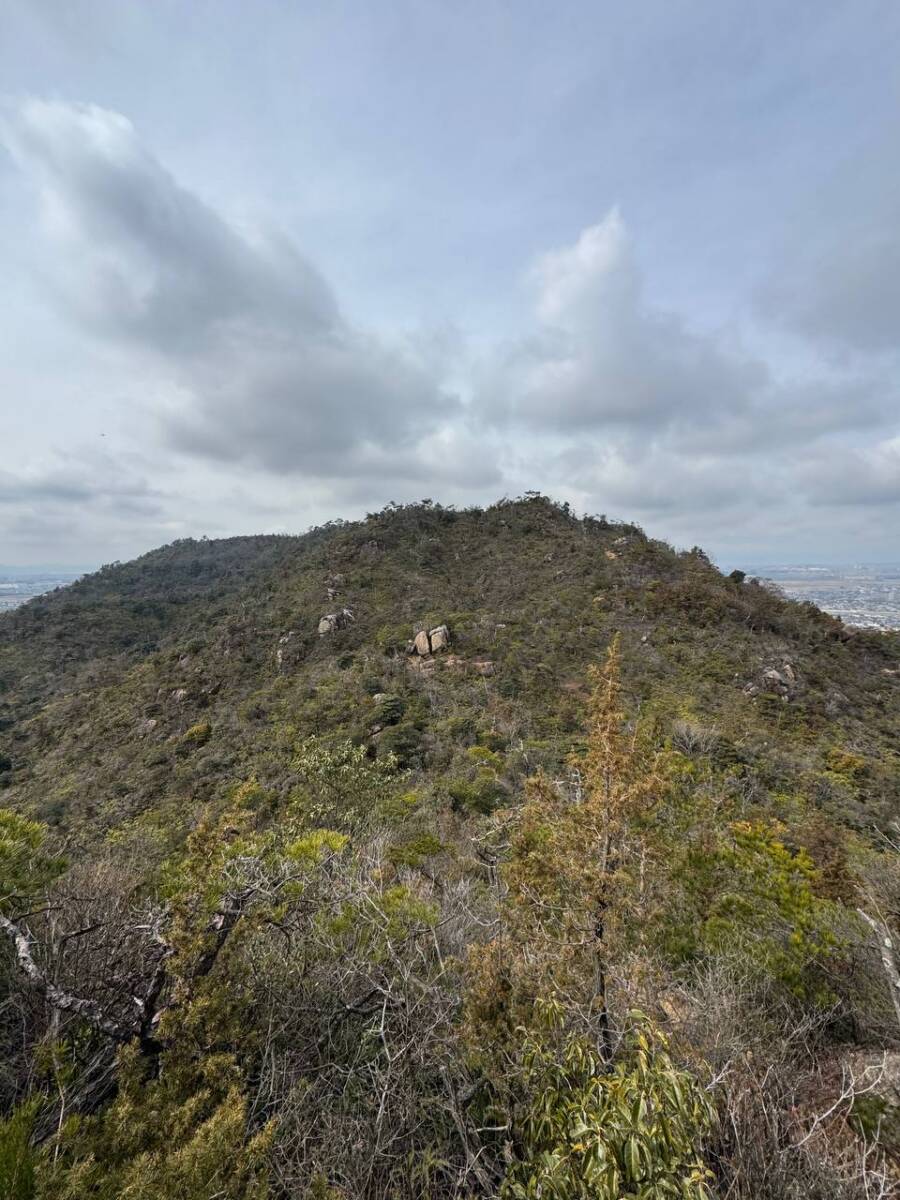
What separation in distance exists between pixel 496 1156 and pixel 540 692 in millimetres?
21134

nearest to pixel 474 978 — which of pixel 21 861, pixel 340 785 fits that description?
pixel 21 861

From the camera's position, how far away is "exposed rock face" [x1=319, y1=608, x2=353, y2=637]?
3056 centimetres

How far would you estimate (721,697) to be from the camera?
21.3 metres

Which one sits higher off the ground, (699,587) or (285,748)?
(699,587)

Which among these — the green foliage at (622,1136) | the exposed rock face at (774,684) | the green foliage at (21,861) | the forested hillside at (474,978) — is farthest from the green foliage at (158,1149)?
the exposed rock face at (774,684)

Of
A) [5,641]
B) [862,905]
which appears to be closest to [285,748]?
[862,905]

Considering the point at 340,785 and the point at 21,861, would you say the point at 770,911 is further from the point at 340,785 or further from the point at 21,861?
the point at 340,785

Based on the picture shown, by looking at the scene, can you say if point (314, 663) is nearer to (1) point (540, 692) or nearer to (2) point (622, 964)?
(1) point (540, 692)

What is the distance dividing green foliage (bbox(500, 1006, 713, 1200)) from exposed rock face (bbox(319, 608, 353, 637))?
95.5 ft

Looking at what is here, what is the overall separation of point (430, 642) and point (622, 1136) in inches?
1018

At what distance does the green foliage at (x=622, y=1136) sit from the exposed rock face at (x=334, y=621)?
95.5 feet

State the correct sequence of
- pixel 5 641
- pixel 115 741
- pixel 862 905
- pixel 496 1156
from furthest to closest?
pixel 5 641, pixel 115 741, pixel 862 905, pixel 496 1156

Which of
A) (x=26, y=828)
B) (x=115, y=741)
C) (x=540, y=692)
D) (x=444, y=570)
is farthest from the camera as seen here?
(x=444, y=570)

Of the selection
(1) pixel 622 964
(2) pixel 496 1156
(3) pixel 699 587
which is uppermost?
(3) pixel 699 587
